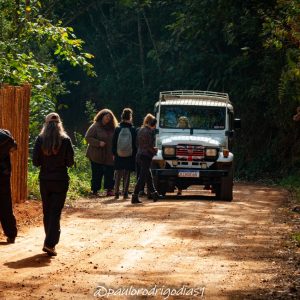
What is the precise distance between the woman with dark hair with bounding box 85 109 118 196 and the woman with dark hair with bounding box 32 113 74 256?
954 cm

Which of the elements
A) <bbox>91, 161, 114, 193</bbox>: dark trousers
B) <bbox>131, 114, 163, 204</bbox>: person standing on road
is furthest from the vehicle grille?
<bbox>91, 161, 114, 193</bbox>: dark trousers

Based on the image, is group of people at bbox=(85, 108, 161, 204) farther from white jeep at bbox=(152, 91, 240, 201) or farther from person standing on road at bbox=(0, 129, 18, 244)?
person standing on road at bbox=(0, 129, 18, 244)

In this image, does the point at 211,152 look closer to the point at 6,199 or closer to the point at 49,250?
the point at 6,199

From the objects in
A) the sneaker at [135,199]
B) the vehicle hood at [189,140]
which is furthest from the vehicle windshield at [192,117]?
the sneaker at [135,199]

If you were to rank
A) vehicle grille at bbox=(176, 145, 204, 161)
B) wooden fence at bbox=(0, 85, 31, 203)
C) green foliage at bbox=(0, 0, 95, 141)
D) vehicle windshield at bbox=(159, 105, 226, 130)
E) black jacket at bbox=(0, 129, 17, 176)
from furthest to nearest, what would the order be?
vehicle windshield at bbox=(159, 105, 226, 130) → vehicle grille at bbox=(176, 145, 204, 161) → green foliage at bbox=(0, 0, 95, 141) → wooden fence at bbox=(0, 85, 31, 203) → black jacket at bbox=(0, 129, 17, 176)

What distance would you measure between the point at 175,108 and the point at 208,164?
67.3 inches

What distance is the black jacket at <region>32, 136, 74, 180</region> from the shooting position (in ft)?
40.8

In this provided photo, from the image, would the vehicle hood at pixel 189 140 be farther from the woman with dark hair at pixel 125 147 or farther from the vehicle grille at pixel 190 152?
the woman with dark hair at pixel 125 147

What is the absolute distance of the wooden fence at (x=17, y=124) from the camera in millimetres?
16656

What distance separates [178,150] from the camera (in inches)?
830

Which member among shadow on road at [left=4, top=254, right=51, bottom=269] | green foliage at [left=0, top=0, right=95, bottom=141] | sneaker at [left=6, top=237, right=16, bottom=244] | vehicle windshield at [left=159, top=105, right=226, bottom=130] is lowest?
shadow on road at [left=4, top=254, right=51, bottom=269]

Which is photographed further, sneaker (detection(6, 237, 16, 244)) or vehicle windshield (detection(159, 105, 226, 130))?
vehicle windshield (detection(159, 105, 226, 130))

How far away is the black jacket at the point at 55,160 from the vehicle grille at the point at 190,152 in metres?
8.73

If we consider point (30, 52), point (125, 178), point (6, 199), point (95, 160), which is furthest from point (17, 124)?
point (95, 160)
